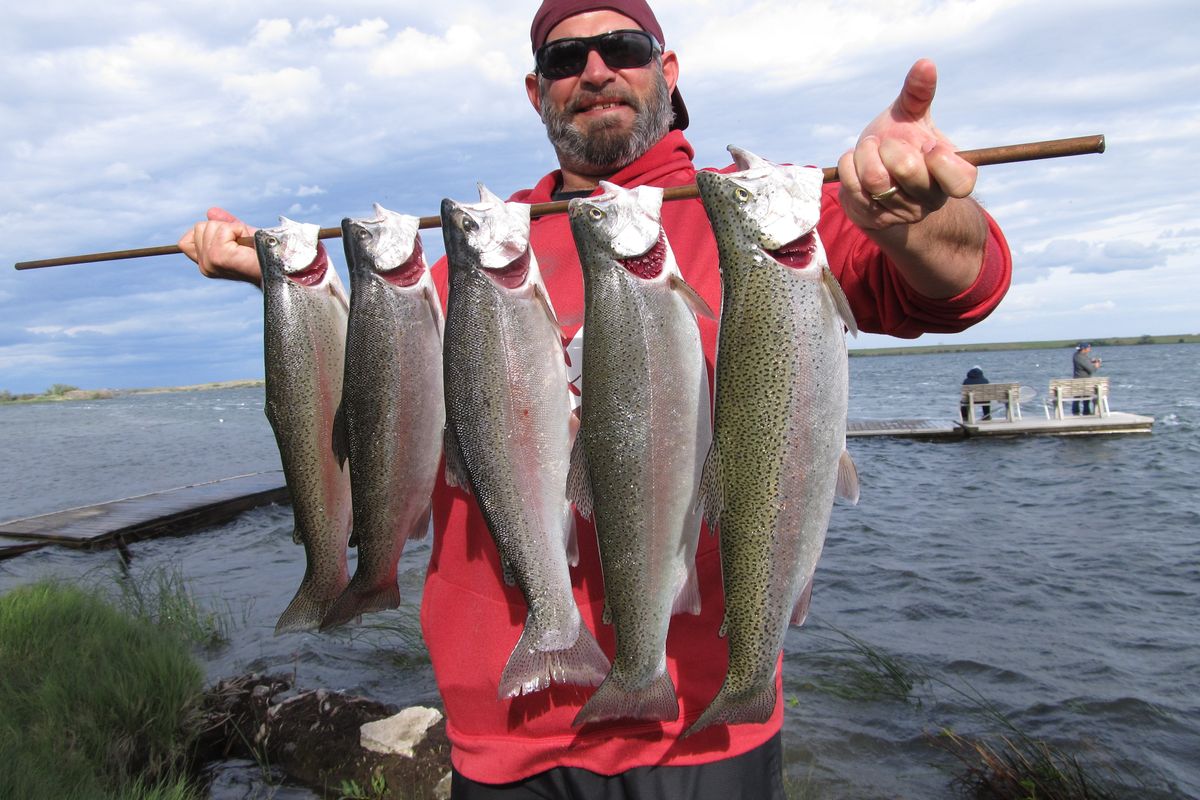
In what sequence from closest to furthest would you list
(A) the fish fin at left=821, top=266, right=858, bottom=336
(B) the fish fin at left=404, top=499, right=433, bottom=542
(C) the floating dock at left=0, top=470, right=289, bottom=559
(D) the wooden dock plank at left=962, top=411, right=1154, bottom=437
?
(A) the fish fin at left=821, top=266, right=858, bottom=336, (B) the fish fin at left=404, top=499, right=433, bottom=542, (C) the floating dock at left=0, top=470, right=289, bottom=559, (D) the wooden dock plank at left=962, top=411, right=1154, bottom=437

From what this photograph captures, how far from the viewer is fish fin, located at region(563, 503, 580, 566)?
113 inches

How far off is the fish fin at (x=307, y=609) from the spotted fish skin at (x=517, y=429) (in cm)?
86

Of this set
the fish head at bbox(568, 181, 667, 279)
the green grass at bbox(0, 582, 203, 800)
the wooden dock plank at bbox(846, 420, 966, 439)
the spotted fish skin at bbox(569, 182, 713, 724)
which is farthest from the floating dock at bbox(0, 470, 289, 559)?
the wooden dock plank at bbox(846, 420, 966, 439)

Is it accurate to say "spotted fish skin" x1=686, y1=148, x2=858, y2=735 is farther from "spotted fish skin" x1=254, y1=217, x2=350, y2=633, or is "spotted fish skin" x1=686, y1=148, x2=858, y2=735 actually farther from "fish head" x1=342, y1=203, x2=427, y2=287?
"spotted fish skin" x1=254, y1=217, x2=350, y2=633

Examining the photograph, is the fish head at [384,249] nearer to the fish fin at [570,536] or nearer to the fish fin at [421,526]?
the fish fin at [421,526]

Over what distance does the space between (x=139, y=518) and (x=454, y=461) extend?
18089 millimetres

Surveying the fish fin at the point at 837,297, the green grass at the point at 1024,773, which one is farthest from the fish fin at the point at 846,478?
the green grass at the point at 1024,773

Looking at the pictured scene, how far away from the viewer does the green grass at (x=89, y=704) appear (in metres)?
4.85

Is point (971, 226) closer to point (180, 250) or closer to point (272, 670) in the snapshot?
point (180, 250)

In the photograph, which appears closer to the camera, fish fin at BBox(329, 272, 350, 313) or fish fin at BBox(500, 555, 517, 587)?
fish fin at BBox(500, 555, 517, 587)

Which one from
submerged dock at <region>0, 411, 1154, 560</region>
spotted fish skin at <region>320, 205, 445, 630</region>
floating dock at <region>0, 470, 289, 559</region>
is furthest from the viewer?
submerged dock at <region>0, 411, 1154, 560</region>

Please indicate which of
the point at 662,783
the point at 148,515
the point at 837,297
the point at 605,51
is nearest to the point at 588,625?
the point at 662,783

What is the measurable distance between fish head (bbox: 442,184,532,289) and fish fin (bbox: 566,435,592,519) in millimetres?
673

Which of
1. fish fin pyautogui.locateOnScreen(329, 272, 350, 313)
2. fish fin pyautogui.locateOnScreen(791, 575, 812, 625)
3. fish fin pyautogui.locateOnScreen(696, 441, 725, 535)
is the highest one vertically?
fish fin pyautogui.locateOnScreen(329, 272, 350, 313)
